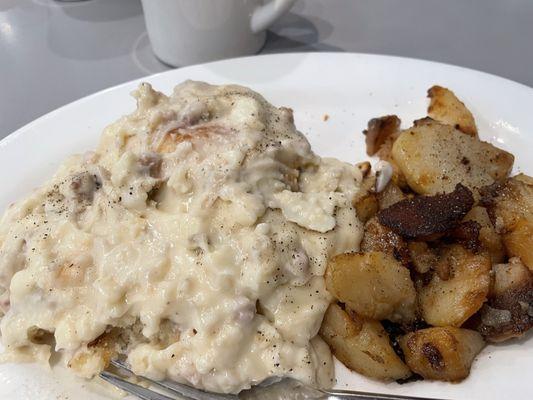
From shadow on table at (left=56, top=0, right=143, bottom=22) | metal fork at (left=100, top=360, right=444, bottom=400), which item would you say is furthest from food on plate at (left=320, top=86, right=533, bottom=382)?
shadow on table at (left=56, top=0, right=143, bottom=22)

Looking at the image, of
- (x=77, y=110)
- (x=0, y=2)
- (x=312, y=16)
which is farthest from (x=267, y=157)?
(x=0, y=2)

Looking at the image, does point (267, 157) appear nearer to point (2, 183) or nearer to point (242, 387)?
point (242, 387)

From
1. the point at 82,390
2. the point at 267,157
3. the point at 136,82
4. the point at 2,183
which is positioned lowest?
the point at 82,390

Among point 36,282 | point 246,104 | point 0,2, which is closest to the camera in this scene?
point 36,282

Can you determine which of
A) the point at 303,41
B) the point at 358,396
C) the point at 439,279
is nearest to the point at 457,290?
the point at 439,279

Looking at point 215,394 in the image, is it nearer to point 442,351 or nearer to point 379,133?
point 442,351

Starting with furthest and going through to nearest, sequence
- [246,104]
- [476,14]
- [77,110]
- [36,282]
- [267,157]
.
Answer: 1. [476,14]
2. [77,110]
3. [246,104]
4. [267,157]
5. [36,282]

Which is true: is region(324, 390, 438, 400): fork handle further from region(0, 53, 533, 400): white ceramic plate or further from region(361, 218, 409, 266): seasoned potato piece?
region(0, 53, 533, 400): white ceramic plate

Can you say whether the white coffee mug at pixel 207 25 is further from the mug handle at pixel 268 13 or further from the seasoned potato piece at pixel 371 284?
the seasoned potato piece at pixel 371 284

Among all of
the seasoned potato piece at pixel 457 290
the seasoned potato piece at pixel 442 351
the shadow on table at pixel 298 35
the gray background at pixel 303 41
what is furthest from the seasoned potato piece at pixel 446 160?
the shadow on table at pixel 298 35
